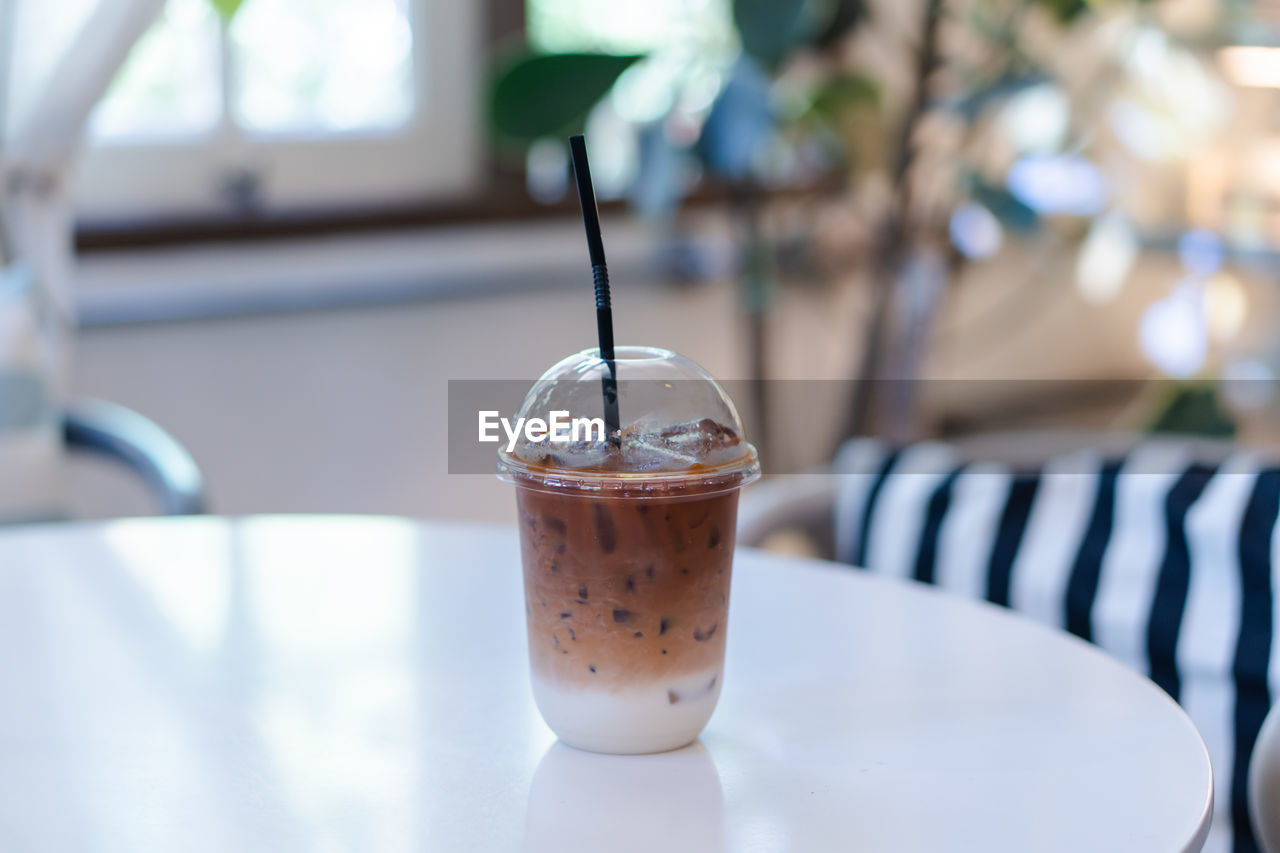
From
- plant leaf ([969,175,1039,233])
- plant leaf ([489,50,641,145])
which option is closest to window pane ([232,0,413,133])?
plant leaf ([489,50,641,145])

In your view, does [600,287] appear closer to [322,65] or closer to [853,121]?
[853,121]

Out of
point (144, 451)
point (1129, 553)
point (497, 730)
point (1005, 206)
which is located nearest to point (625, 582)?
point (497, 730)

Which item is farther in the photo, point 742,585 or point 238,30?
point 238,30

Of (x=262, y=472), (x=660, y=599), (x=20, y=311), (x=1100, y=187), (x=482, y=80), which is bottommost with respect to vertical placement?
(x=262, y=472)

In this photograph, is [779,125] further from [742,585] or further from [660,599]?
[660,599]

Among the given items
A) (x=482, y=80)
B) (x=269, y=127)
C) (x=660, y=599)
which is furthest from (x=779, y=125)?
(x=660, y=599)

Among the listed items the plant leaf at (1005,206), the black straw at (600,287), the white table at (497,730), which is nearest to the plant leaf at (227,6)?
the white table at (497,730)

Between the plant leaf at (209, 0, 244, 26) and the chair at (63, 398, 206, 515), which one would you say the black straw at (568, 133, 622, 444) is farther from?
the chair at (63, 398, 206, 515)
